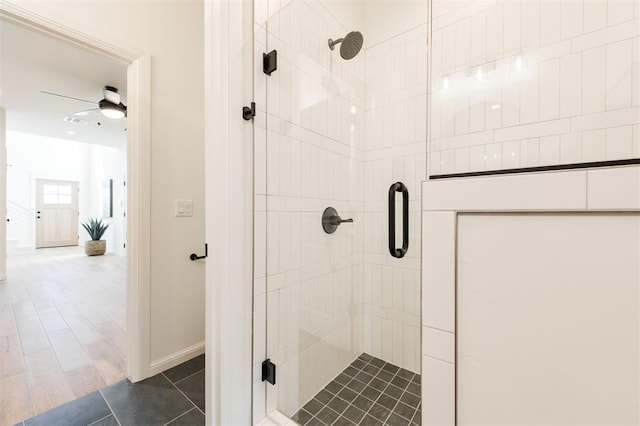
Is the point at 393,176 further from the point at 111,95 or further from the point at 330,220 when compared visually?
the point at 111,95

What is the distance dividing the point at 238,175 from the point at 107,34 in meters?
1.35

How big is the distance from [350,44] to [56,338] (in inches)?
126

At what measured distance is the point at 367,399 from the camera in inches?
56.2

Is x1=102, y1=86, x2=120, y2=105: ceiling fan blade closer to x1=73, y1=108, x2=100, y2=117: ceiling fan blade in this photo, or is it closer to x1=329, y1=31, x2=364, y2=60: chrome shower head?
x1=73, y1=108, x2=100, y2=117: ceiling fan blade

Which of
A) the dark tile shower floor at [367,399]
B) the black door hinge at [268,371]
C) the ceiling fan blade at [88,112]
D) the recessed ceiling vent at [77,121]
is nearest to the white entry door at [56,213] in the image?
the recessed ceiling vent at [77,121]

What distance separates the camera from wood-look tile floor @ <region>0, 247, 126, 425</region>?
1565 millimetres

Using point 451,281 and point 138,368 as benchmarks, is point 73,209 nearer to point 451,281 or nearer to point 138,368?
point 138,368

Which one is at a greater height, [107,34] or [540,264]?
[107,34]

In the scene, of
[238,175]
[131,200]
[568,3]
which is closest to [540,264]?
[238,175]

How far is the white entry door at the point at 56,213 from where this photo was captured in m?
6.96

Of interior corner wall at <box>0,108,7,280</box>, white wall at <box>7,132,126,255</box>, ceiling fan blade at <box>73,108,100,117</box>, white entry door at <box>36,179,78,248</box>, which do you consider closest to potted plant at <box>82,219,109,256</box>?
white wall at <box>7,132,126,255</box>

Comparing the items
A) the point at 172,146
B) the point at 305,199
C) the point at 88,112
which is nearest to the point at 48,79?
the point at 88,112

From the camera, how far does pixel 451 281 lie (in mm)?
Answer: 719

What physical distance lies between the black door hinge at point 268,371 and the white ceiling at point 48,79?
1.98 metres
